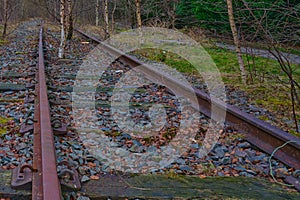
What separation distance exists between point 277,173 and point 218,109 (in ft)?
4.40

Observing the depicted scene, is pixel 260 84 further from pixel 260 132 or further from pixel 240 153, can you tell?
pixel 240 153

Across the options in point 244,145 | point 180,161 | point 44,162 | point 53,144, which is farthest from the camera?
point 244,145

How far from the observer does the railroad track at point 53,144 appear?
80.4 inches

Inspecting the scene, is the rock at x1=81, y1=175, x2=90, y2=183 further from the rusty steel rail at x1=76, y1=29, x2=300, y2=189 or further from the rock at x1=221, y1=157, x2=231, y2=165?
the rusty steel rail at x1=76, y1=29, x2=300, y2=189

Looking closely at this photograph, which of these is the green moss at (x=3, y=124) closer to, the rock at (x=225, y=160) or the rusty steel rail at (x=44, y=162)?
the rusty steel rail at (x=44, y=162)

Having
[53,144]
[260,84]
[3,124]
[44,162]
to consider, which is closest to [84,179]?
[44,162]

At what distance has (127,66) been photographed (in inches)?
280

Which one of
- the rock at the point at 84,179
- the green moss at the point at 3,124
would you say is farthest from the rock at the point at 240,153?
the green moss at the point at 3,124

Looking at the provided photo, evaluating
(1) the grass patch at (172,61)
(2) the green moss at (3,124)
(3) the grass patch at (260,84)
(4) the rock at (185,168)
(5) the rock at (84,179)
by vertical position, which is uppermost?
(1) the grass patch at (172,61)

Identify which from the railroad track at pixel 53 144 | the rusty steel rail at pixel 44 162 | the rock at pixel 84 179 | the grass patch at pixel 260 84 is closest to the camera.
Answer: the rusty steel rail at pixel 44 162

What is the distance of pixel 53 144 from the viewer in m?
2.62

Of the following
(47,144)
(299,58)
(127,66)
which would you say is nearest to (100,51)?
(127,66)

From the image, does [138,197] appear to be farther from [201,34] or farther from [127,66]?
[201,34]

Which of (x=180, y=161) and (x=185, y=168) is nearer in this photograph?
(x=185, y=168)
